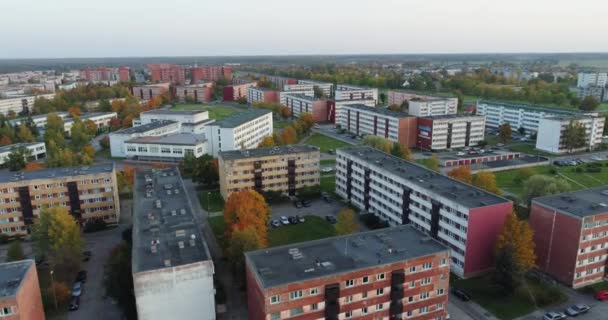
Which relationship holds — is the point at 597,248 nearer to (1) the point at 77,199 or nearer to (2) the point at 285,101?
(1) the point at 77,199

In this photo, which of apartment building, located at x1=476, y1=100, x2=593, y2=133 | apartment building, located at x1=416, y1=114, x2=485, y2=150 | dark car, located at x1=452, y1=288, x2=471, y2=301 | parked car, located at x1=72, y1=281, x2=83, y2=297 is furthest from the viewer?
apartment building, located at x1=476, y1=100, x2=593, y2=133

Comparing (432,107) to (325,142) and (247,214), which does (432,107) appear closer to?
(325,142)

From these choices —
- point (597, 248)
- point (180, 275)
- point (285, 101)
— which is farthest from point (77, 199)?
point (285, 101)

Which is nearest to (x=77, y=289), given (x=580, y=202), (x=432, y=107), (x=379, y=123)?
(x=580, y=202)

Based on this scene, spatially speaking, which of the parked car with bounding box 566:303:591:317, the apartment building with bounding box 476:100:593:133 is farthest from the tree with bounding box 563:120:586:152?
the parked car with bounding box 566:303:591:317

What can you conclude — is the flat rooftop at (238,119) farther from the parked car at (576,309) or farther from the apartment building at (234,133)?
the parked car at (576,309)

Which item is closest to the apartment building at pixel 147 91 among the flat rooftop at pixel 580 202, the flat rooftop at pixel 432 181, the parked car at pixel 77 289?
the flat rooftop at pixel 432 181

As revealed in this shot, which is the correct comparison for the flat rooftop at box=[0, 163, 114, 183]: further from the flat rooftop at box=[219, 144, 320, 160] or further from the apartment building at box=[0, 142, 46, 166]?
the apartment building at box=[0, 142, 46, 166]
